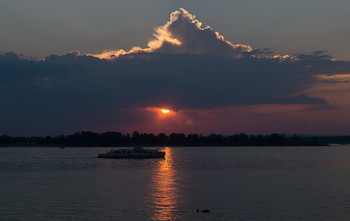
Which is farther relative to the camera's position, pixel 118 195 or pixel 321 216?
pixel 118 195

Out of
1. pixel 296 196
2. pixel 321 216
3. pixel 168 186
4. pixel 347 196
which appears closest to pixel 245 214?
pixel 321 216

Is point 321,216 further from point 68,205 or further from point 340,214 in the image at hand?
point 68,205

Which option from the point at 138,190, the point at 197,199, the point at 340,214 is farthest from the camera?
the point at 138,190

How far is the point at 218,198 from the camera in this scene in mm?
62094

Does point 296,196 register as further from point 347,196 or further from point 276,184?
point 276,184

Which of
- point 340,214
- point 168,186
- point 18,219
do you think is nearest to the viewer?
point 18,219

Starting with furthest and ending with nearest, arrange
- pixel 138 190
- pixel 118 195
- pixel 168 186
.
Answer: pixel 168 186, pixel 138 190, pixel 118 195

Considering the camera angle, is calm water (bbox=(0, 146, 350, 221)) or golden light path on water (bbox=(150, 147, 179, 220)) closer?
golden light path on water (bbox=(150, 147, 179, 220))

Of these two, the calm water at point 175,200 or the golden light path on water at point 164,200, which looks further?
the calm water at point 175,200

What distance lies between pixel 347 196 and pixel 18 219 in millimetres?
49986

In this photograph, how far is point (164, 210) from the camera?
51875mm

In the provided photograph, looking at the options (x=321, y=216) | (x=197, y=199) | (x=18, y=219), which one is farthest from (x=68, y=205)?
(x=321, y=216)

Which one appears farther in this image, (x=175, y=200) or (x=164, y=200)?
(x=164, y=200)

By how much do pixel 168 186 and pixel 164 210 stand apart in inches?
1031
